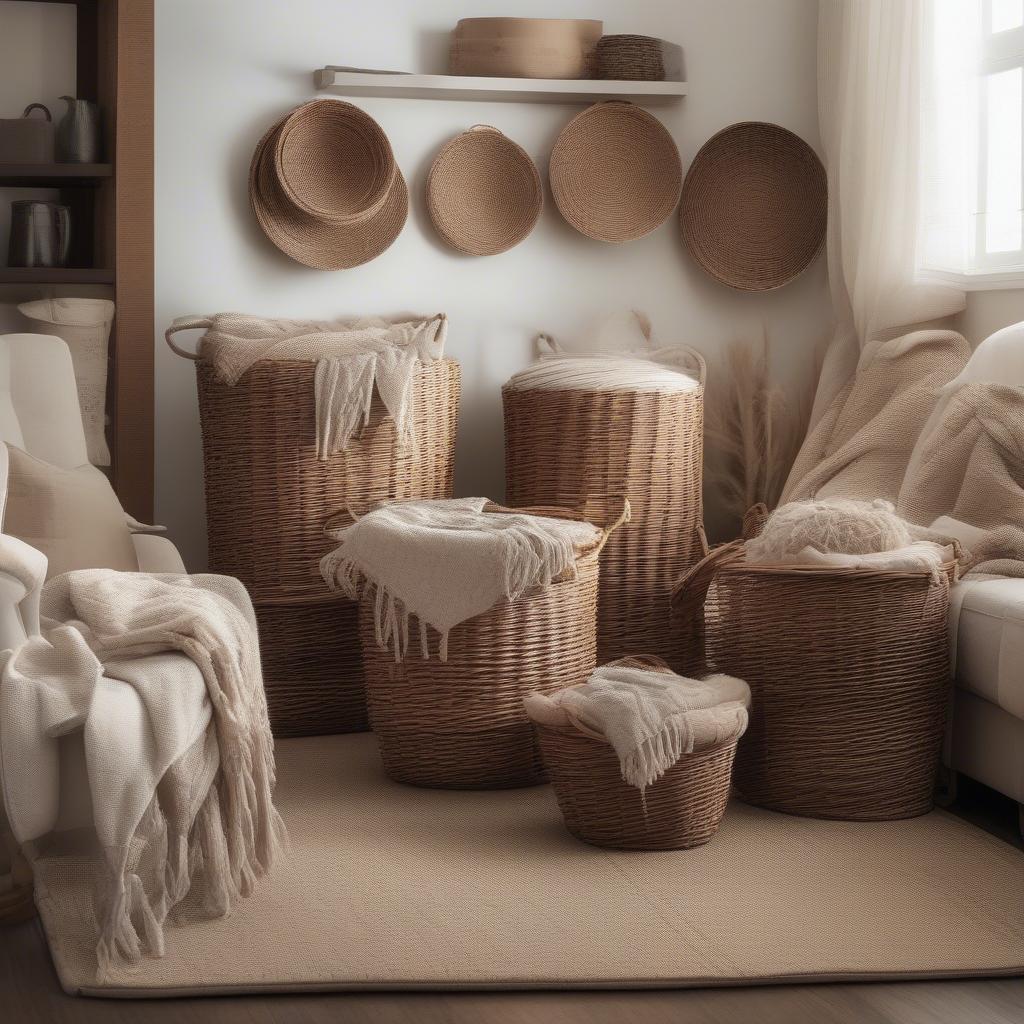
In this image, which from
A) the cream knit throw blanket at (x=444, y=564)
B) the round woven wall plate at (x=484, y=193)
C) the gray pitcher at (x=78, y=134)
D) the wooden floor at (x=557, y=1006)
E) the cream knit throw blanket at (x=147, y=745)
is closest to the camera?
the wooden floor at (x=557, y=1006)

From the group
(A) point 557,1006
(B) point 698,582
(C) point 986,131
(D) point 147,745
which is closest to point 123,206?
(B) point 698,582

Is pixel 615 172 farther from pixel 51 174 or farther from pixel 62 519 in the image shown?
pixel 62 519

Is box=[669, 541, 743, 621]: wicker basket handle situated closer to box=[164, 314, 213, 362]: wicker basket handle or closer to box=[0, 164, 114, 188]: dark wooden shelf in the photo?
box=[164, 314, 213, 362]: wicker basket handle

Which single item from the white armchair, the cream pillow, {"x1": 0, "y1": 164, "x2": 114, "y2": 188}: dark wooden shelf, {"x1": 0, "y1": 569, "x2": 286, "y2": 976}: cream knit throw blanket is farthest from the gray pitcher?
{"x1": 0, "y1": 569, "x2": 286, "y2": 976}: cream knit throw blanket

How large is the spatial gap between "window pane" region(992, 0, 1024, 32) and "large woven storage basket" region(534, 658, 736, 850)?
6.88 ft

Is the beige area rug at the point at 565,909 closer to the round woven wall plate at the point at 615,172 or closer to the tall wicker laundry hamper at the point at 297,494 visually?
the tall wicker laundry hamper at the point at 297,494

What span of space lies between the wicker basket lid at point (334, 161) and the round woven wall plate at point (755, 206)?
0.88m

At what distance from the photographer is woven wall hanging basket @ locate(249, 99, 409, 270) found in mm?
3578

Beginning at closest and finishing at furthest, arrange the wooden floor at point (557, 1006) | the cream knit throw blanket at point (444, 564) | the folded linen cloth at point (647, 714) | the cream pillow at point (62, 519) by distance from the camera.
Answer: the wooden floor at point (557, 1006), the folded linen cloth at point (647, 714), the cream pillow at point (62, 519), the cream knit throw blanket at point (444, 564)

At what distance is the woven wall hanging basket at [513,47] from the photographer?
12.0ft

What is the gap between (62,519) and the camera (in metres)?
2.60

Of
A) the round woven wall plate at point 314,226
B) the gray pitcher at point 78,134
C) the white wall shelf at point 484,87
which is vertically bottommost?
the round woven wall plate at point 314,226

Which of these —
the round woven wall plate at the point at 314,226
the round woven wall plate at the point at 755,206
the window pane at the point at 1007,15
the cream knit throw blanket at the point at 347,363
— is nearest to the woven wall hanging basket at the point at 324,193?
the round woven wall plate at the point at 314,226

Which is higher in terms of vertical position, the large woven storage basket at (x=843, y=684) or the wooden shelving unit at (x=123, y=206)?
the wooden shelving unit at (x=123, y=206)
